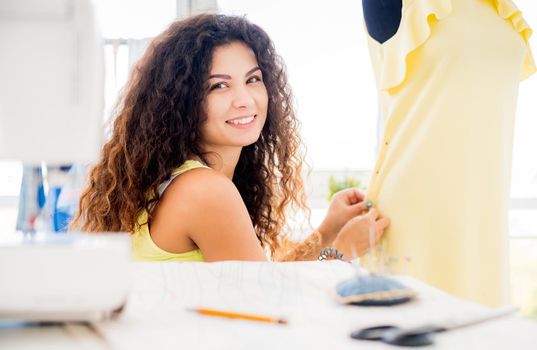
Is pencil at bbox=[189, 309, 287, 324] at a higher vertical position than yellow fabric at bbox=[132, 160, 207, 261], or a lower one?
higher

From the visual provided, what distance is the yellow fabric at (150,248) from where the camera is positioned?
1.30 metres

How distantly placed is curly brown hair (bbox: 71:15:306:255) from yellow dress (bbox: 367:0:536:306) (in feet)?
1.22

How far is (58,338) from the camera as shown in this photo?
2.03 ft

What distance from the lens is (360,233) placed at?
4.53 ft

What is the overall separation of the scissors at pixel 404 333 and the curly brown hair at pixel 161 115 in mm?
797

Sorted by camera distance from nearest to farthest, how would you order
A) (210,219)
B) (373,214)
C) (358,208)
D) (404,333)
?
(404,333)
(210,219)
(373,214)
(358,208)

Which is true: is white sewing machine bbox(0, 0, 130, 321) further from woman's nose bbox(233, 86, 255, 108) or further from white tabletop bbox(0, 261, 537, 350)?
woman's nose bbox(233, 86, 255, 108)

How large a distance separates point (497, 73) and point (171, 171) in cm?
71

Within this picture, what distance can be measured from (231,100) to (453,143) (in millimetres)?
483

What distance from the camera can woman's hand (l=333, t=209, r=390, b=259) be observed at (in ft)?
4.42

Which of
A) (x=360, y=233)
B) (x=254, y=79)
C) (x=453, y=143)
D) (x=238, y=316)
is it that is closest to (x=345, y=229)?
(x=360, y=233)

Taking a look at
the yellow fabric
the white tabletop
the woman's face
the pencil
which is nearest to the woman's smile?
the woman's face

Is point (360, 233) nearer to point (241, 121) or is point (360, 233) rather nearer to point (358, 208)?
point (358, 208)

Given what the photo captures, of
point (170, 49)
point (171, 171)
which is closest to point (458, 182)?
point (171, 171)
